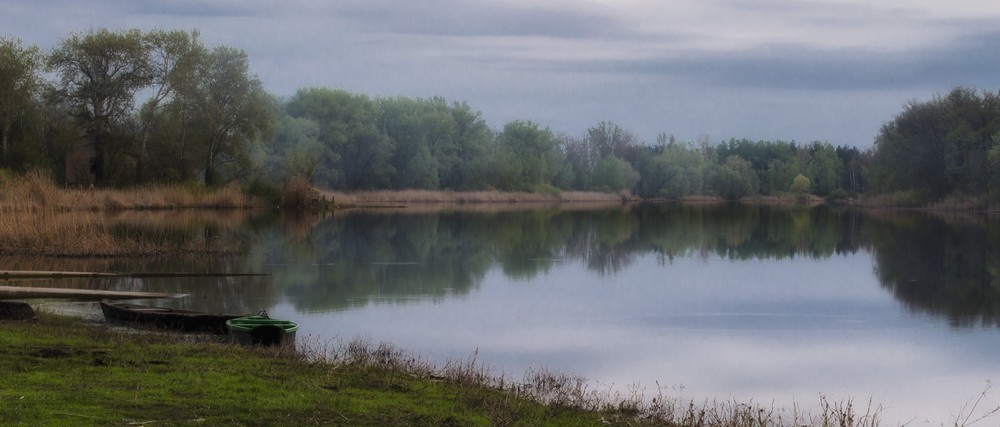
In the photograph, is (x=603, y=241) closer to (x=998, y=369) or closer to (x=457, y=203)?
(x=998, y=369)

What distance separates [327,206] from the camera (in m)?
61.3

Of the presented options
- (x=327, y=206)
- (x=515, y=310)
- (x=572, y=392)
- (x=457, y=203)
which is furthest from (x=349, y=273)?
(x=457, y=203)

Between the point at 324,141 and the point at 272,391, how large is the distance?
68309 mm

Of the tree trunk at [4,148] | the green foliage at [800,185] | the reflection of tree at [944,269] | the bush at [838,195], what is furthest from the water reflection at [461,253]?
the green foliage at [800,185]

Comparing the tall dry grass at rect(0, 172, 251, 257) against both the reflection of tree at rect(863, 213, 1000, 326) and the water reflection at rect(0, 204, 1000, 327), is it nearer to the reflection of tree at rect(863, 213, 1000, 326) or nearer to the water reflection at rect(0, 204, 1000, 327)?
the water reflection at rect(0, 204, 1000, 327)

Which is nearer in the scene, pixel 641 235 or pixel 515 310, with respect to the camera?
pixel 515 310

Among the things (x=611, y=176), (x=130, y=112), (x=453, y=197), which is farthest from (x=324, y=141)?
(x=611, y=176)

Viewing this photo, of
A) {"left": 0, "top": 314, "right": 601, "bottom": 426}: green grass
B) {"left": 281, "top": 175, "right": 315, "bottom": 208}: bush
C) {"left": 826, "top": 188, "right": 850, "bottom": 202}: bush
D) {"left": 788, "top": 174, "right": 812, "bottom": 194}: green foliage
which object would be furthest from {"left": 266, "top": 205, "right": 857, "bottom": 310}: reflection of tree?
{"left": 788, "top": 174, "right": 812, "bottom": 194}: green foliage

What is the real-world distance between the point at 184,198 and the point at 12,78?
997 cm

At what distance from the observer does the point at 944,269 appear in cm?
2827

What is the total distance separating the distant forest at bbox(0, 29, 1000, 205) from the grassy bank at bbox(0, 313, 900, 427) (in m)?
37.1

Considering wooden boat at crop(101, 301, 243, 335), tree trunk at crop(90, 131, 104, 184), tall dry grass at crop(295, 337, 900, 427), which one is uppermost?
tree trunk at crop(90, 131, 104, 184)

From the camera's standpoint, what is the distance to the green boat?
1255 cm

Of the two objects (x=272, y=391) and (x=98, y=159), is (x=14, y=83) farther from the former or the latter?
(x=272, y=391)
